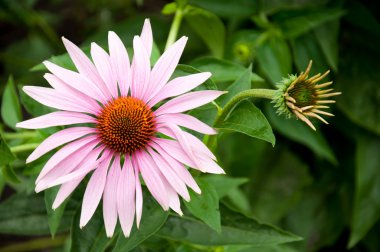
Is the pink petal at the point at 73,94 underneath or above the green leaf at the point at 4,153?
above

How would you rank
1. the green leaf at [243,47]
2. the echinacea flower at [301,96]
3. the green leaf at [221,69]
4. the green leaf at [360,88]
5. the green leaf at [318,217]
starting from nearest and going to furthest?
the echinacea flower at [301,96] → the green leaf at [221,69] → the green leaf at [243,47] → the green leaf at [360,88] → the green leaf at [318,217]

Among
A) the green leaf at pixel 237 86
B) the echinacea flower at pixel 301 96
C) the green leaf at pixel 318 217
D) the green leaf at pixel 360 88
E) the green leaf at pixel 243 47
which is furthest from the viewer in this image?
the green leaf at pixel 318 217

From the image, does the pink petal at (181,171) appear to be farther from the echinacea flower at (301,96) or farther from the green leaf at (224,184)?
the green leaf at (224,184)

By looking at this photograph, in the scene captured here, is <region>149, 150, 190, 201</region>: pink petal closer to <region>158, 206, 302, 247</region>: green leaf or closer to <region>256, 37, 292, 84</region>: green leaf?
<region>158, 206, 302, 247</region>: green leaf

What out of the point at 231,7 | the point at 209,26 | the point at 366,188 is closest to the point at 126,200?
the point at 209,26

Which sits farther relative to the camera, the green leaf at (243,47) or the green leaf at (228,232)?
the green leaf at (243,47)

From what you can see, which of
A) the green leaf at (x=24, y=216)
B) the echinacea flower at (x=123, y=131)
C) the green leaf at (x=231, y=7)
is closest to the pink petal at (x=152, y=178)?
the echinacea flower at (x=123, y=131)

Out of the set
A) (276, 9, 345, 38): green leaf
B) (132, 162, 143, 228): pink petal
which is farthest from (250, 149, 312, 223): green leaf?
(132, 162, 143, 228): pink petal

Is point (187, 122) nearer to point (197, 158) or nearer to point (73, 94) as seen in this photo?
point (197, 158)
